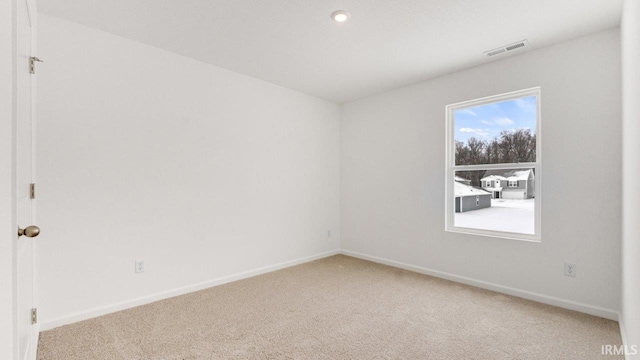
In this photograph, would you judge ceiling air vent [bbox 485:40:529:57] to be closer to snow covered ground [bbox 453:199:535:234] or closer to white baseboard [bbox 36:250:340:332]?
snow covered ground [bbox 453:199:535:234]

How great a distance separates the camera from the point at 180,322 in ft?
8.19

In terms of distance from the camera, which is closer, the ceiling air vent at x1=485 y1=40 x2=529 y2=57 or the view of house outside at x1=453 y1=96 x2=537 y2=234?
the ceiling air vent at x1=485 y1=40 x2=529 y2=57

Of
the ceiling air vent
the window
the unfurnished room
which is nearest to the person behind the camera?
the unfurnished room

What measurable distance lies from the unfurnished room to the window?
2 centimetres

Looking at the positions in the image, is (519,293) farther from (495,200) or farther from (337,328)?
(337,328)

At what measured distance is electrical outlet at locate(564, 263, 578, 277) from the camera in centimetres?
272

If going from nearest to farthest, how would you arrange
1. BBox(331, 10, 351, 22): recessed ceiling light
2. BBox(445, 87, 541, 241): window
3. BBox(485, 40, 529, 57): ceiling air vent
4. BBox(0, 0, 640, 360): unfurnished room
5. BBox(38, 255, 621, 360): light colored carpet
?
BBox(38, 255, 621, 360): light colored carpet, BBox(0, 0, 640, 360): unfurnished room, BBox(331, 10, 351, 22): recessed ceiling light, BBox(485, 40, 529, 57): ceiling air vent, BBox(445, 87, 541, 241): window

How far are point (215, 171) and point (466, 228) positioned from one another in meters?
2.99

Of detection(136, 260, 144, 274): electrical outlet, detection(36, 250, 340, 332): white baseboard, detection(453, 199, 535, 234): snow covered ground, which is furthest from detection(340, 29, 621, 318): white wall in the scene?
detection(136, 260, 144, 274): electrical outlet

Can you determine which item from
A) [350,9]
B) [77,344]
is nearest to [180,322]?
[77,344]

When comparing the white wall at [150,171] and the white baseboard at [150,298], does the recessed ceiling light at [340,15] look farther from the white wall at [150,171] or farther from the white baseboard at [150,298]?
the white baseboard at [150,298]

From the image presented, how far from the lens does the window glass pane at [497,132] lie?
3094 millimetres

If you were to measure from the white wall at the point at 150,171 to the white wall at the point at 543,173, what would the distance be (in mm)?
1311

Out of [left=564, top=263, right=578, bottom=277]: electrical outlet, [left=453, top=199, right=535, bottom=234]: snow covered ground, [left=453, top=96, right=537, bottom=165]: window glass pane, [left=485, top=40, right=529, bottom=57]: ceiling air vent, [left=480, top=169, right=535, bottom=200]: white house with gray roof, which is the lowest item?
[left=564, top=263, right=578, bottom=277]: electrical outlet
